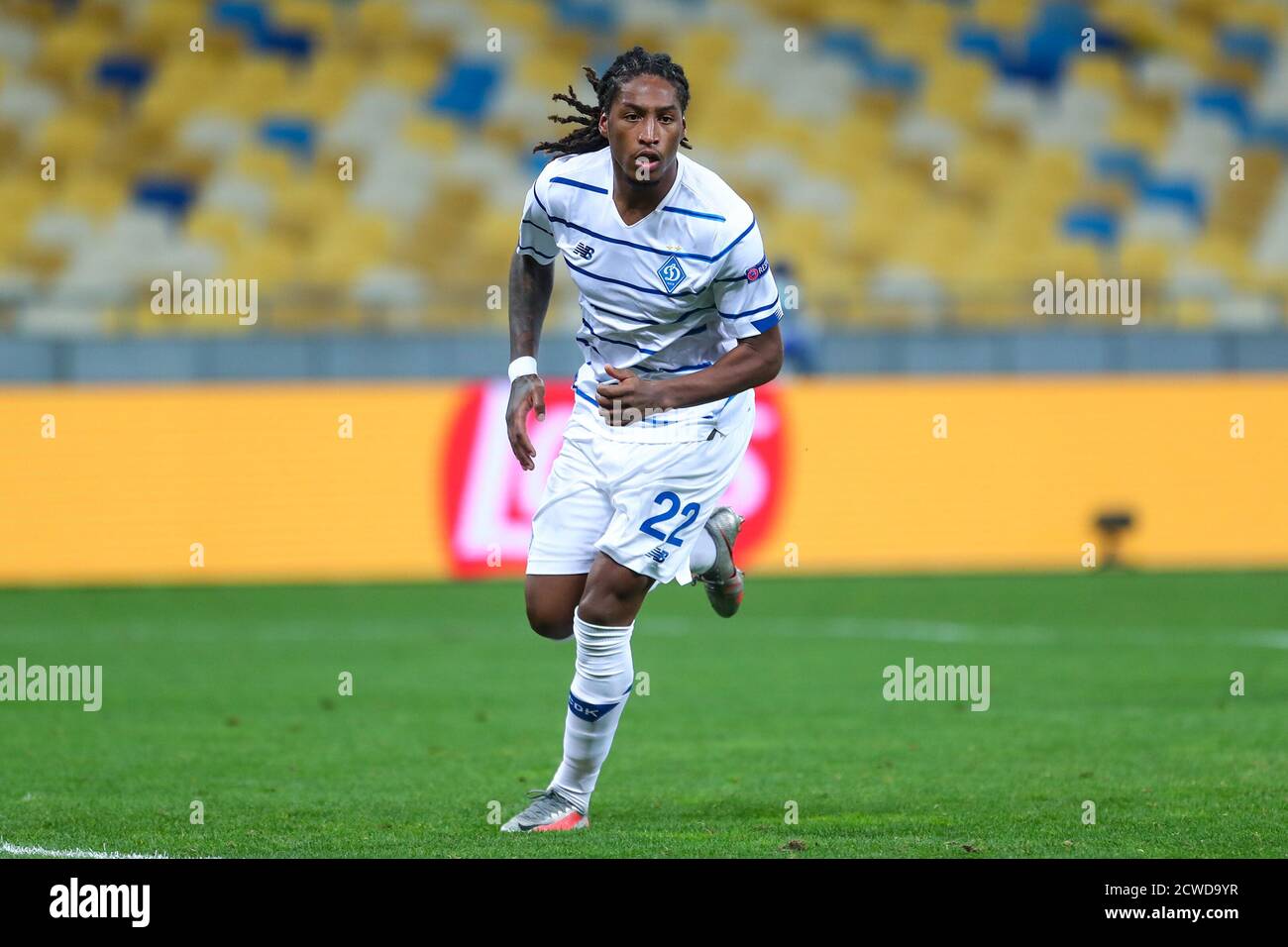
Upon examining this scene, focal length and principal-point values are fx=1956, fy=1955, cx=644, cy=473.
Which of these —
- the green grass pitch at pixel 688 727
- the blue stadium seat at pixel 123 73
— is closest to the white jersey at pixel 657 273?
the green grass pitch at pixel 688 727

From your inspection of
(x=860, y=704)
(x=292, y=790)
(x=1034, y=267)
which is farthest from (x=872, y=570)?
(x=292, y=790)

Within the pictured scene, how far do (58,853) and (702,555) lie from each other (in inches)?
95.6

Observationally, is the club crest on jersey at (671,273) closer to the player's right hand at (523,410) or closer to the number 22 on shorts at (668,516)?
the player's right hand at (523,410)

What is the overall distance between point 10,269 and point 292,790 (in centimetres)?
1734

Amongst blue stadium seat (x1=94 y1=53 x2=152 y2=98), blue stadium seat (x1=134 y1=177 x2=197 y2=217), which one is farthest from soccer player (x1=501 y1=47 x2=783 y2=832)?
blue stadium seat (x1=94 y1=53 x2=152 y2=98)

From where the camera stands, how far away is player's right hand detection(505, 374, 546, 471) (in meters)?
6.41

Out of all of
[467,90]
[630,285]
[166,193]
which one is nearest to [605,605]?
[630,285]

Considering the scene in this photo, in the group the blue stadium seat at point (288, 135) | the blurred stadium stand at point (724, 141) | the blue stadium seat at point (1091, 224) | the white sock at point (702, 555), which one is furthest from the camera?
the blue stadium seat at point (1091, 224)

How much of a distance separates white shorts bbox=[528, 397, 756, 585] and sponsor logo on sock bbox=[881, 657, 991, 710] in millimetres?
3512

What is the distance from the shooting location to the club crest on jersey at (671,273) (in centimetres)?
630

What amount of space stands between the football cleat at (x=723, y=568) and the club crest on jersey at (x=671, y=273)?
1093 millimetres

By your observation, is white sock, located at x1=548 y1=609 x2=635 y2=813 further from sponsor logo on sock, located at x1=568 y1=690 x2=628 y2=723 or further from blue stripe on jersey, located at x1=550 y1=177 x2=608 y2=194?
blue stripe on jersey, located at x1=550 y1=177 x2=608 y2=194
